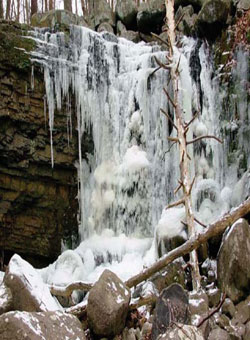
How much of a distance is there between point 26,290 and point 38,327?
0.77 meters

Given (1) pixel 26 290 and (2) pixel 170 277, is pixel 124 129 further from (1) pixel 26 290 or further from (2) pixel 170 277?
(1) pixel 26 290

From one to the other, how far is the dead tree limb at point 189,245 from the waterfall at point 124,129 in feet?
9.76

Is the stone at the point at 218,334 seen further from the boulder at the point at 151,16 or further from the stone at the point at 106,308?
the boulder at the point at 151,16

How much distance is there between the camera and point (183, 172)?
5.97 meters

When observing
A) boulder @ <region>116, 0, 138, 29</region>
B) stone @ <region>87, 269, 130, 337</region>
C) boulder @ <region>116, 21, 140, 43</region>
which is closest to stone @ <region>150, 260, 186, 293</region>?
stone @ <region>87, 269, 130, 337</region>

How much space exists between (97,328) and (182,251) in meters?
1.53

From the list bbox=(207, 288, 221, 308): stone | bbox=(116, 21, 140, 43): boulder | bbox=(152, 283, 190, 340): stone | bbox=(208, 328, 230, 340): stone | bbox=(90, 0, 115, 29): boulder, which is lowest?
bbox=(207, 288, 221, 308): stone

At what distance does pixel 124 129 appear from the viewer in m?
8.91

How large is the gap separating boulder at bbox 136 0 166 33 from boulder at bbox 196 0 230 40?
221 cm

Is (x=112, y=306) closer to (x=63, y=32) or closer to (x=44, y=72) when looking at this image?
(x=44, y=72)

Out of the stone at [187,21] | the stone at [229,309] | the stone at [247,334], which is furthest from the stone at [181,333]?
the stone at [187,21]

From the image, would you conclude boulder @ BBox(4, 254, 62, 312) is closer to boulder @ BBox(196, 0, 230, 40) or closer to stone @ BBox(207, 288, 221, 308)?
stone @ BBox(207, 288, 221, 308)

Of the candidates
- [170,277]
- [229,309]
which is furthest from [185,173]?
[229,309]

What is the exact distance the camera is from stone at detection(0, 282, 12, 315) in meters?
3.28
